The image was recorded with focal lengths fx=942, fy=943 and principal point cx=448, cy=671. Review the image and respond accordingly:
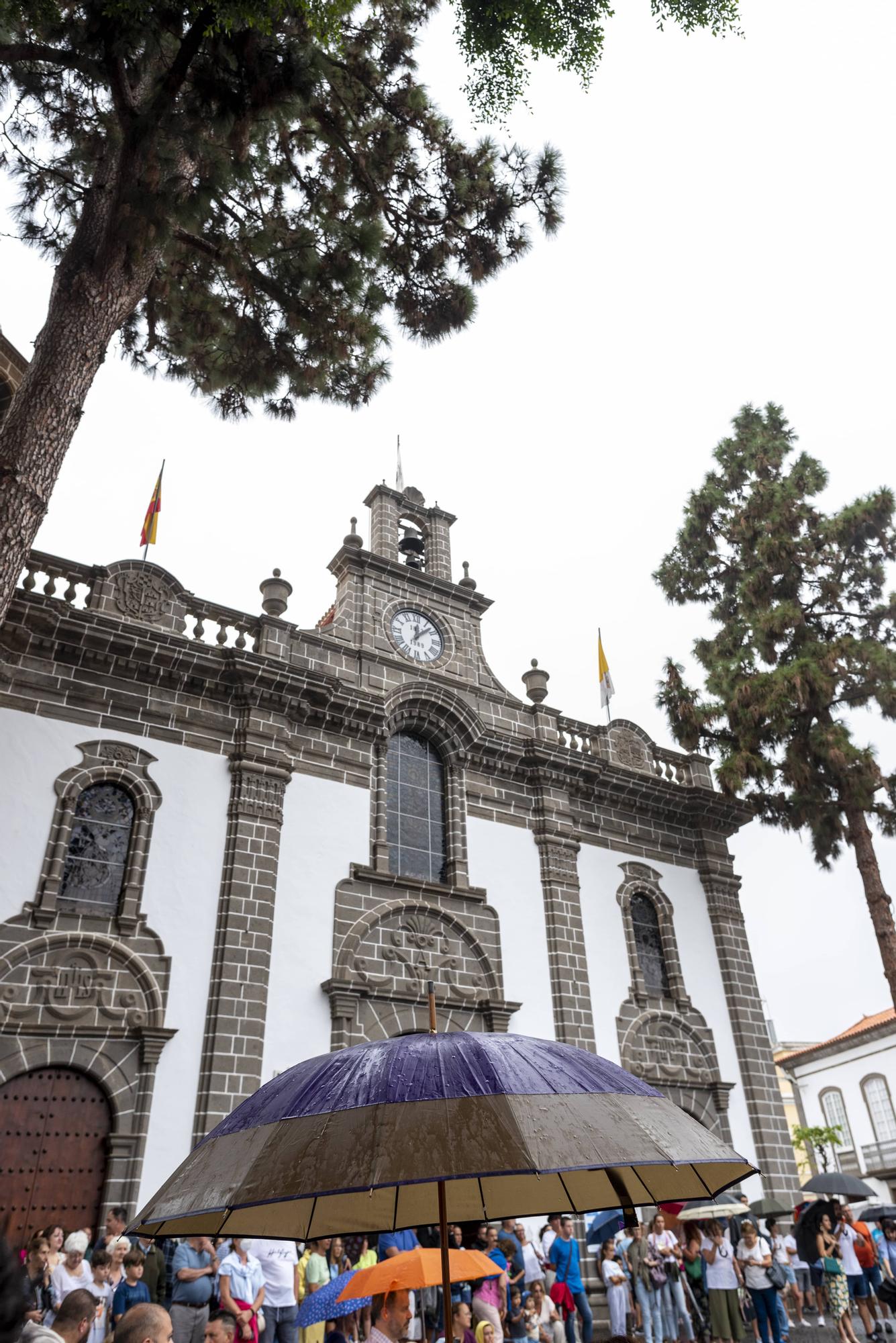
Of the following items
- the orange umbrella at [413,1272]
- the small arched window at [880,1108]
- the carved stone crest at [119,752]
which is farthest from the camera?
the small arched window at [880,1108]

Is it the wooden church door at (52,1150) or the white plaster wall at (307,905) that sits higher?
the white plaster wall at (307,905)

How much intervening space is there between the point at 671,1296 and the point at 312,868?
673cm

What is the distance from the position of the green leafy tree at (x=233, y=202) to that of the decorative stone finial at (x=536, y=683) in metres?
8.07

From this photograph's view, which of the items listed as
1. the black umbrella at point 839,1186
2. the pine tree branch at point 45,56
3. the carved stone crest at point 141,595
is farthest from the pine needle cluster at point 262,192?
the black umbrella at point 839,1186

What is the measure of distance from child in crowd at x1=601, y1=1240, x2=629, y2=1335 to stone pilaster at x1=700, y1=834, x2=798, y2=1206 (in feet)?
17.6

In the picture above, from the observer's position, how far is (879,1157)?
32.7 meters

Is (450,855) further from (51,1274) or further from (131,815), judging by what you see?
(51,1274)

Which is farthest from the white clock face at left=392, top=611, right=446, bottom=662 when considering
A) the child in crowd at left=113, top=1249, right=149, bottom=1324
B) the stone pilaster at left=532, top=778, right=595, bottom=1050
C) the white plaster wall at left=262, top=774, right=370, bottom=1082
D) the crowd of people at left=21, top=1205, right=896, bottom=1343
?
the child in crowd at left=113, top=1249, right=149, bottom=1324

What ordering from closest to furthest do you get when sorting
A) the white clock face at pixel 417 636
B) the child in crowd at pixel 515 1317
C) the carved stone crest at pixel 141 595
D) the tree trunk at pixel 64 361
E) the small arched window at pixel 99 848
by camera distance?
the tree trunk at pixel 64 361 < the child in crowd at pixel 515 1317 < the small arched window at pixel 99 848 < the carved stone crest at pixel 141 595 < the white clock face at pixel 417 636

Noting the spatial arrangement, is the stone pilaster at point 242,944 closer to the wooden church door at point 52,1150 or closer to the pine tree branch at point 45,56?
the wooden church door at point 52,1150

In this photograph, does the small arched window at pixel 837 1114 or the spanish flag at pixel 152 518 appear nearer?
the spanish flag at pixel 152 518

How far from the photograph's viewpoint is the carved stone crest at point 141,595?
13.1 meters

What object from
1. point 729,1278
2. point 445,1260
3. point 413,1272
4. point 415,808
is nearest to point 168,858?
point 415,808

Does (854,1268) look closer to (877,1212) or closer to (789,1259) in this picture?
(789,1259)
